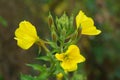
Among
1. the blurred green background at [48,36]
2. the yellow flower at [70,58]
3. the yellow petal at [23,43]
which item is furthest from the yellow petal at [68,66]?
the blurred green background at [48,36]

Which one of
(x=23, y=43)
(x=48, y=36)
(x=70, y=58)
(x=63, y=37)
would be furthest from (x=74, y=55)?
(x=48, y=36)

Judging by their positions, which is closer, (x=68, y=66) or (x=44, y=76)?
(x=68, y=66)

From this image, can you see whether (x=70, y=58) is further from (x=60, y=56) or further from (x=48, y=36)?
(x=48, y=36)

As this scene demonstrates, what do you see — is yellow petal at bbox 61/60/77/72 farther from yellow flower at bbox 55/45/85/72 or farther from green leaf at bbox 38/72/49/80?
green leaf at bbox 38/72/49/80

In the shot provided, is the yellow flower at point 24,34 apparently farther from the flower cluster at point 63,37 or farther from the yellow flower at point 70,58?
the yellow flower at point 70,58

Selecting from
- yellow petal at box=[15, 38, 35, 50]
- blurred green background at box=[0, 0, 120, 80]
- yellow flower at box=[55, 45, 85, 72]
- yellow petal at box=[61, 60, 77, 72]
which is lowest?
blurred green background at box=[0, 0, 120, 80]

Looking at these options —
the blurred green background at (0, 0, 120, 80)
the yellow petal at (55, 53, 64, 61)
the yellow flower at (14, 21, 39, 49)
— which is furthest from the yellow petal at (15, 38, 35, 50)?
the blurred green background at (0, 0, 120, 80)
